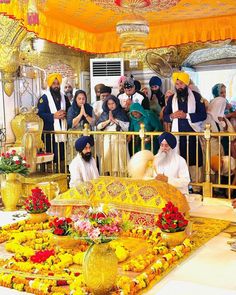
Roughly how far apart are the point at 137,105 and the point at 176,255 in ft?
11.3

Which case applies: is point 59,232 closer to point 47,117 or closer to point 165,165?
point 165,165

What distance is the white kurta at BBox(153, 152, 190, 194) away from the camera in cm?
550

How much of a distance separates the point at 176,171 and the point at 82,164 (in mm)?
1170

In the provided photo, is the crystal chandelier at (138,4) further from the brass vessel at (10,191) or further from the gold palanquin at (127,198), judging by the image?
the brass vessel at (10,191)

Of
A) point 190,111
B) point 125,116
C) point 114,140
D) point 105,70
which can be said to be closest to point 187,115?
point 190,111

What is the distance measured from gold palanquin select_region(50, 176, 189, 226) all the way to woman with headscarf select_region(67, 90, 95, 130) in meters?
2.19

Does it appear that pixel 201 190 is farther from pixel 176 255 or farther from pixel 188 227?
pixel 176 255

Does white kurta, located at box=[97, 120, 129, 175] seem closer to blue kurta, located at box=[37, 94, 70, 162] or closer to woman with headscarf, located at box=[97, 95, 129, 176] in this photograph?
woman with headscarf, located at box=[97, 95, 129, 176]

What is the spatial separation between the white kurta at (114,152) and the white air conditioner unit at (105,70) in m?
2.30

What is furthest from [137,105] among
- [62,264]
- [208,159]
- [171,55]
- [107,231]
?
[107,231]

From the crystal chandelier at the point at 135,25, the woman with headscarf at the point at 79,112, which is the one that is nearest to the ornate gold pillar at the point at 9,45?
the woman with headscarf at the point at 79,112

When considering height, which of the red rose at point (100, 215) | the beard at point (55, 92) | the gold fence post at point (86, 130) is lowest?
the red rose at point (100, 215)

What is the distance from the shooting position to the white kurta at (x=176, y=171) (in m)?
5.50

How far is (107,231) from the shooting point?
10.2 ft
